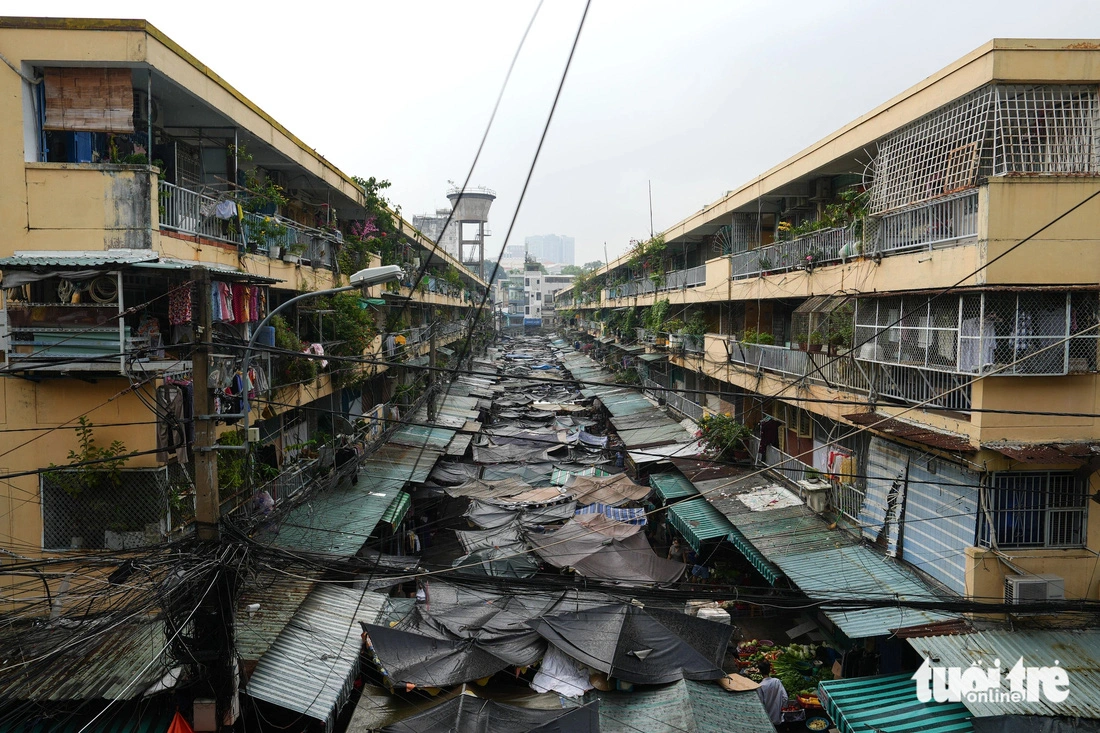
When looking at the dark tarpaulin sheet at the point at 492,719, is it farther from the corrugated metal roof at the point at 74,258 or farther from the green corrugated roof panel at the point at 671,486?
the green corrugated roof panel at the point at 671,486

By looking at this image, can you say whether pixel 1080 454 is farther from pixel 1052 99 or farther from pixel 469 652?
pixel 469 652

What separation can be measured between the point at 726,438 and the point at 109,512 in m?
15.2

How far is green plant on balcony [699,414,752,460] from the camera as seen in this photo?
66.1 feet

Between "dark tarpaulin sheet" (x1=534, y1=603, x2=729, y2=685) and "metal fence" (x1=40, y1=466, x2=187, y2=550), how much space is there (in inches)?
247

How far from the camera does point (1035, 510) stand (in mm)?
10766

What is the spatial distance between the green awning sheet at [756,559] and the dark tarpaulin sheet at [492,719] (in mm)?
5935

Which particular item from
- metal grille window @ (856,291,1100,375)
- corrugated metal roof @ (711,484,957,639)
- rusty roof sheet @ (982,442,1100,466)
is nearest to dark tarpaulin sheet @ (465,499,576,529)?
corrugated metal roof @ (711,484,957,639)

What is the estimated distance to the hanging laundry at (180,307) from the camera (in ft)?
33.8

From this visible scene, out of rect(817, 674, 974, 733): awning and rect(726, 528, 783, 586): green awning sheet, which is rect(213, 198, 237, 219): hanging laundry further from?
rect(817, 674, 974, 733): awning

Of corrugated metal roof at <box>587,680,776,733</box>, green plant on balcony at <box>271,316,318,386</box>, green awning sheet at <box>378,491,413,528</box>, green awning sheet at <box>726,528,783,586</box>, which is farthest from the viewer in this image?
green awning sheet at <box>378,491,413,528</box>

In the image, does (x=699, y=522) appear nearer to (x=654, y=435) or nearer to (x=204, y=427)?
(x=654, y=435)

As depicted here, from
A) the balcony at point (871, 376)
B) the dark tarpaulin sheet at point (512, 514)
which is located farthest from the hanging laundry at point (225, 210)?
the balcony at point (871, 376)

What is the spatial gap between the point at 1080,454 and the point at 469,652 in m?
9.39

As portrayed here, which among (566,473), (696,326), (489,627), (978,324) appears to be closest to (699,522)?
(489,627)
